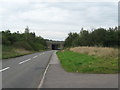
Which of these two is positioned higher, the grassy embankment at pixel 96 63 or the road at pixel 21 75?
the grassy embankment at pixel 96 63

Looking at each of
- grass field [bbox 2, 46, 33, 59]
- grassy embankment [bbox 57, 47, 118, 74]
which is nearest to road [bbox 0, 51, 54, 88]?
grassy embankment [bbox 57, 47, 118, 74]

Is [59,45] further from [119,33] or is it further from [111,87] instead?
[111,87]

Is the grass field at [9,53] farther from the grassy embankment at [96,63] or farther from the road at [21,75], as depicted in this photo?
the road at [21,75]

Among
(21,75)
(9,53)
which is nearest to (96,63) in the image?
(21,75)

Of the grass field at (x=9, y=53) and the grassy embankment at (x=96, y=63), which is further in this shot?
the grass field at (x=9, y=53)

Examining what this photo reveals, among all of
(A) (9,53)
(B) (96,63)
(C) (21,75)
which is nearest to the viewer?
(C) (21,75)

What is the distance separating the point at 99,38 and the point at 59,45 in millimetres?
108151

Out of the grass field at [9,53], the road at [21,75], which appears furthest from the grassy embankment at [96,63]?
the grass field at [9,53]

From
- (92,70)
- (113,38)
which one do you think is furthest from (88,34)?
(92,70)

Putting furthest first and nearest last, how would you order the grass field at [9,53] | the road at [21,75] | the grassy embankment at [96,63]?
the grass field at [9,53], the grassy embankment at [96,63], the road at [21,75]

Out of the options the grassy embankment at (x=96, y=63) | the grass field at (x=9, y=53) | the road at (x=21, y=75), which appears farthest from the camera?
the grass field at (x=9, y=53)

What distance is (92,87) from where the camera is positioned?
9828 millimetres

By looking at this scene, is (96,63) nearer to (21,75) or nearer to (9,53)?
(21,75)

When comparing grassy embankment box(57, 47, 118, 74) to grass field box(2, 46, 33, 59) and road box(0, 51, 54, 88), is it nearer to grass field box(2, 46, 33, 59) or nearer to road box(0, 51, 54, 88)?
road box(0, 51, 54, 88)
